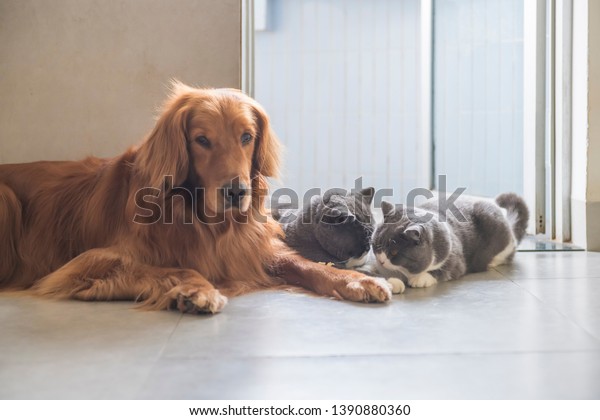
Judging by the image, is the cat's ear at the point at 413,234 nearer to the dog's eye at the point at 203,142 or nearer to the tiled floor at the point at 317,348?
the tiled floor at the point at 317,348

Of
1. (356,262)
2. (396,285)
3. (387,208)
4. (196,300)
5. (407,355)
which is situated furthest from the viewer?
(356,262)

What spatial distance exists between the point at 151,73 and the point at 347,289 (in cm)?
128

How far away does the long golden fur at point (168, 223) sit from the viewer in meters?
2.09

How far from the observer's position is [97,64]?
2.82 m

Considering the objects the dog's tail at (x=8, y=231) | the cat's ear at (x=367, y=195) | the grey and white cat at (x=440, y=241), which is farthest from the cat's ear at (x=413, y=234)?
the dog's tail at (x=8, y=231)

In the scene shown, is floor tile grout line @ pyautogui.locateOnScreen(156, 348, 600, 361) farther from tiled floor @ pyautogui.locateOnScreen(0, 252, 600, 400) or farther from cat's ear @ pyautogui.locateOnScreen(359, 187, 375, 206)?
cat's ear @ pyautogui.locateOnScreen(359, 187, 375, 206)

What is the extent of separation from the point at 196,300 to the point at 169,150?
476mm

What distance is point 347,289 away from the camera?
208cm

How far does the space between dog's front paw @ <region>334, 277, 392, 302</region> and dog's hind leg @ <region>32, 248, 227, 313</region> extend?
356 millimetres

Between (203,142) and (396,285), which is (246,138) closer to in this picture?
(203,142)

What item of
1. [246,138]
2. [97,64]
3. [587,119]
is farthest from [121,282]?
[587,119]

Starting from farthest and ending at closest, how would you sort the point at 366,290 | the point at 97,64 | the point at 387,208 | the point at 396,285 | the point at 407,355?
the point at 97,64, the point at 387,208, the point at 396,285, the point at 366,290, the point at 407,355

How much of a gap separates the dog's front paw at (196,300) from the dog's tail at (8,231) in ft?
2.26
